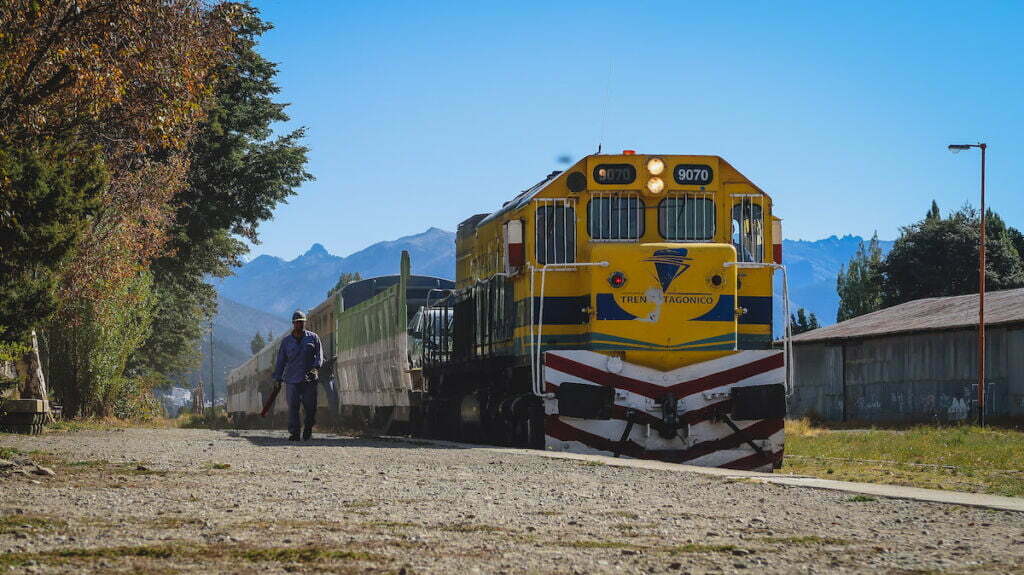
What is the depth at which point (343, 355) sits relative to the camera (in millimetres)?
30266

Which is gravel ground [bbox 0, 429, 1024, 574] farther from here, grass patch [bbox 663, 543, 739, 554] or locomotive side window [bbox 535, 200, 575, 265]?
locomotive side window [bbox 535, 200, 575, 265]

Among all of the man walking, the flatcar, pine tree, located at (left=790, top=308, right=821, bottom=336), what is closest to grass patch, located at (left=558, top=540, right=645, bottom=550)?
the man walking

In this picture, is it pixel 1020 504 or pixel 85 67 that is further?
pixel 85 67

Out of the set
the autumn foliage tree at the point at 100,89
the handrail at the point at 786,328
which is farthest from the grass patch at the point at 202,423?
the handrail at the point at 786,328

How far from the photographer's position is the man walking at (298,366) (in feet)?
57.2

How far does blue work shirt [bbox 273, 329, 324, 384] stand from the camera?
17.4 metres

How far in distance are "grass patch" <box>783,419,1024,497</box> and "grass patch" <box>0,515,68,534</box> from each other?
753 centimetres

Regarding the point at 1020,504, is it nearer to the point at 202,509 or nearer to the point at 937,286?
the point at 202,509

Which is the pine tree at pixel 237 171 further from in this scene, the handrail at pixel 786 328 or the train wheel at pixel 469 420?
the handrail at pixel 786 328

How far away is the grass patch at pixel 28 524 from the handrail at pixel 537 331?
25.1 feet

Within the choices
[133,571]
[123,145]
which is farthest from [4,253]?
[133,571]

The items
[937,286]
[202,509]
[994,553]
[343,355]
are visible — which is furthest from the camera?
[937,286]

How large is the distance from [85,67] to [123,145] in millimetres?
9512

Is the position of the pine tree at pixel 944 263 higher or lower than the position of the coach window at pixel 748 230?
higher
